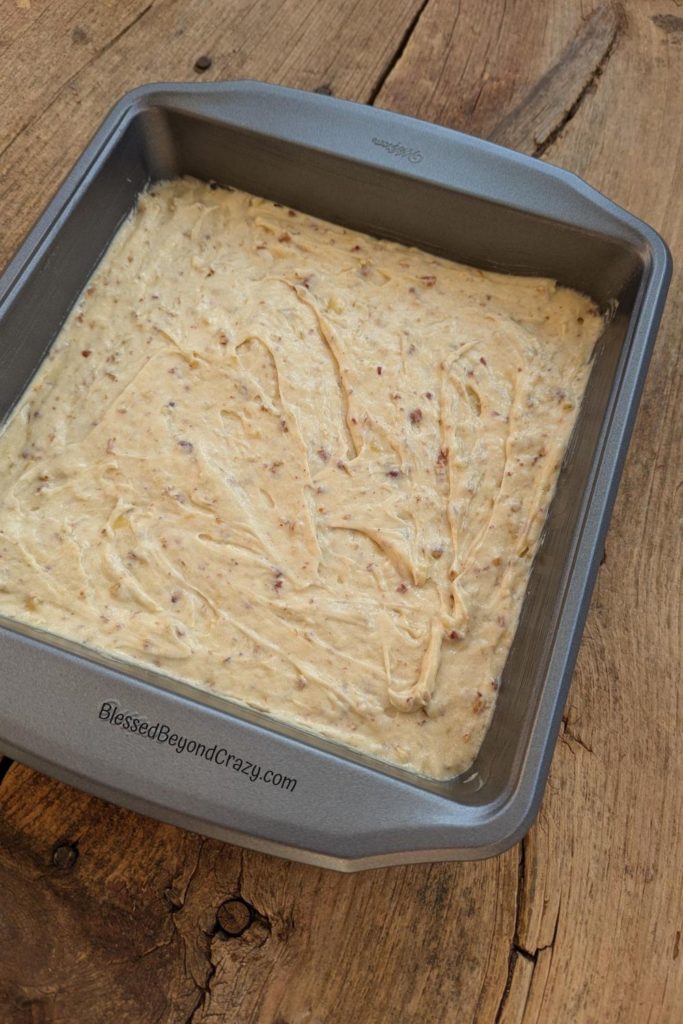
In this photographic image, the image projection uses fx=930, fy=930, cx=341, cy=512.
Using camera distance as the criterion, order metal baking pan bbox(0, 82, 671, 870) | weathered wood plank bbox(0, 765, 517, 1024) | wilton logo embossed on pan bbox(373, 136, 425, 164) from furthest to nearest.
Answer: wilton logo embossed on pan bbox(373, 136, 425, 164), weathered wood plank bbox(0, 765, 517, 1024), metal baking pan bbox(0, 82, 671, 870)

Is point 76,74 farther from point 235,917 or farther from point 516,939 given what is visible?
point 516,939

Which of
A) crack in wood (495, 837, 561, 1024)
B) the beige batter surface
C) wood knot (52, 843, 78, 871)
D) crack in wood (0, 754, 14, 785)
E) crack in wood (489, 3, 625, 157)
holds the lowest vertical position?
crack in wood (495, 837, 561, 1024)

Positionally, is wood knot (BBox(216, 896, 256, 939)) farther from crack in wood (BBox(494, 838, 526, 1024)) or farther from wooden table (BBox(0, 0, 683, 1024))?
crack in wood (BBox(494, 838, 526, 1024))

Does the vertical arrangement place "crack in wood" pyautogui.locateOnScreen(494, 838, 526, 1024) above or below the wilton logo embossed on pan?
below

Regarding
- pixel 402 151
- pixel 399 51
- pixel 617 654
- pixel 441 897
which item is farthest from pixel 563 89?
pixel 441 897

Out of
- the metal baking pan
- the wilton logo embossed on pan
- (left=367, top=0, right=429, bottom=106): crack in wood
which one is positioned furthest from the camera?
(left=367, top=0, right=429, bottom=106): crack in wood

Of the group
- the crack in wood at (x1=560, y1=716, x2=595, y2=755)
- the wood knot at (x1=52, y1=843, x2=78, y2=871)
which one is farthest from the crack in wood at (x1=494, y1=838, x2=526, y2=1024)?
the wood knot at (x1=52, y1=843, x2=78, y2=871)
